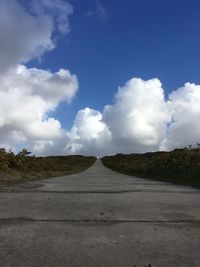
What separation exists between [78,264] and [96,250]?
674mm

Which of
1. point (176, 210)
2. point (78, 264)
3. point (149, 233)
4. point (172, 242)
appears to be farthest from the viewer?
point (176, 210)

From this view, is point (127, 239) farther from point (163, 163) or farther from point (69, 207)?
point (163, 163)

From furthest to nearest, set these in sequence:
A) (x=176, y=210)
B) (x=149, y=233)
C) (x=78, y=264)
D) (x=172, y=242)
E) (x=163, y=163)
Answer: (x=163, y=163) < (x=176, y=210) < (x=149, y=233) < (x=172, y=242) < (x=78, y=264)

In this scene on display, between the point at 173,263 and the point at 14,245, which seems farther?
the point at 14,245

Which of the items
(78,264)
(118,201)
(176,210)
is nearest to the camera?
(78,264)

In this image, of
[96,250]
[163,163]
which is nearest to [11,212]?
[96,250]

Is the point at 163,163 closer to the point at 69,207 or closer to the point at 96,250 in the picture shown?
the point at 69,207

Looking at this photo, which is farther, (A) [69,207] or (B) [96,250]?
(A) [69,207]

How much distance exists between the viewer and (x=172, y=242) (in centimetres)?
632

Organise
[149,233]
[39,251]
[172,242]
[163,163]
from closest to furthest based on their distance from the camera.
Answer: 1. [39,251]
2. [172,242]
3. [149,233]
4. [163,163]

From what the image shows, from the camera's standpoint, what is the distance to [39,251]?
5715 millimetres

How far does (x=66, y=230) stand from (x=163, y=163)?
32592 mm

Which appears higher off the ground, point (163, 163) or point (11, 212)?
point (163, 163)

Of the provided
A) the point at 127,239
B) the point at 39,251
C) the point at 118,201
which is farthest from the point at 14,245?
the point at 118,201
